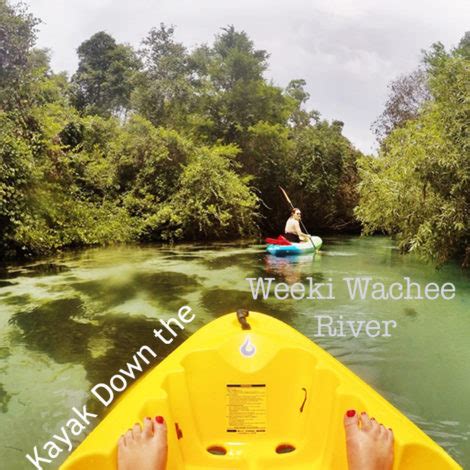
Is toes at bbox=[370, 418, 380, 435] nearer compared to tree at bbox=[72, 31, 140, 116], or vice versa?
toes at bbox=[370, 418, 380, 435]

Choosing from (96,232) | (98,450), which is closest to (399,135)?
(96,232)

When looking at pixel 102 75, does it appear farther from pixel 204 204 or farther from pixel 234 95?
pixel 204 204

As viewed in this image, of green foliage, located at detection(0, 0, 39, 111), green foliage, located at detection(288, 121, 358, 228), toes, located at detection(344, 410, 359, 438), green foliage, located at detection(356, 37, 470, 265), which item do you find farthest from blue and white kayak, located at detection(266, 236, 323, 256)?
toes, located at detection(344, 410, 359, 438)

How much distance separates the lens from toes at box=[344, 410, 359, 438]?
1.56m

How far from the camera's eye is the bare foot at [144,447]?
1383 millimetres

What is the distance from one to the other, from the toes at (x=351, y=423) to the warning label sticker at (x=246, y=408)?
0.43 m

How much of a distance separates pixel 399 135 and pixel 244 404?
9197mm

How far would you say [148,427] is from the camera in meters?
1.56

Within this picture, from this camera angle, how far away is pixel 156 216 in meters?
11.8

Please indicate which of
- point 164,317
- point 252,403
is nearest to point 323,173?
point 164,317

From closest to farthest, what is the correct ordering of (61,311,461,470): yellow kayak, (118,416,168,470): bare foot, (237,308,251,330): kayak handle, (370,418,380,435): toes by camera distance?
(118,416,168,470): bare foot → (370,418,380,435): toes → (61,311,461,470): yellow kayak → (237,308,251,330): kayak handle

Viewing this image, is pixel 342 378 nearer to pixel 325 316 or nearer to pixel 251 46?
pixel 325 316

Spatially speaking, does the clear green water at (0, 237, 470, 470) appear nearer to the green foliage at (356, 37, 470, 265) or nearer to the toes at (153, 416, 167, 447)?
the green foliage at (356, 37, 470, 265)

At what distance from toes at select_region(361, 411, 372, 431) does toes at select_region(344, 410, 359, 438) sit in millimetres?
19
